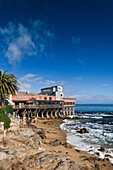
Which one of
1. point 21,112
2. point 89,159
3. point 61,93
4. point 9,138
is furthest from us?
point 61,93

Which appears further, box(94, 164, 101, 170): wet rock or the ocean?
the ocean

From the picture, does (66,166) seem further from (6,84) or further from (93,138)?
(6,84)

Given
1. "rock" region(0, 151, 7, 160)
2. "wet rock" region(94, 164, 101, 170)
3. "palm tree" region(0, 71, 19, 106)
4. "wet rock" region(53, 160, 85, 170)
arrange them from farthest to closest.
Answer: "palm tree" region(0, 71, 19, 106) < "wet rock" region(94, 164, 101, 170) < "rock" region(0, 151, 7, 160) < "wet rock" region(53, 160, 85, 170)

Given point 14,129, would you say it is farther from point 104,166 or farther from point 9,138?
point 104,166

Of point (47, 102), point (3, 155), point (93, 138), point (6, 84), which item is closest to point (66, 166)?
point (3, 155)

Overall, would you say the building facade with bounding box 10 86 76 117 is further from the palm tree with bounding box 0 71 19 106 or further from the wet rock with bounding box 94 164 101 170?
the wet rock with bounding box 94 164 101 170

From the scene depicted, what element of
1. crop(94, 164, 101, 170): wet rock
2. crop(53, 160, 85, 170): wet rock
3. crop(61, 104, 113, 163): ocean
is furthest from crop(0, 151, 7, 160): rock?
crop(61, 104, 113, 163): ocean

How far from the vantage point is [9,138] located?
2183 cm

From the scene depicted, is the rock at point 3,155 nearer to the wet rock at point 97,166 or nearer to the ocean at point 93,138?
the wet rock at point 97,166

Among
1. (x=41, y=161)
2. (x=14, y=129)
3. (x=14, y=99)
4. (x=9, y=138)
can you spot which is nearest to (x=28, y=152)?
(x=41, y=161)

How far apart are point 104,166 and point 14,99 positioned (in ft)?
143

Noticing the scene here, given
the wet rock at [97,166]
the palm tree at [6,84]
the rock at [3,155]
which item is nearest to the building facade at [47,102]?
the palm tree at [6,84]

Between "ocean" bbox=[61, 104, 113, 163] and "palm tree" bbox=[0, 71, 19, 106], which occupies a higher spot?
"palm tree" bbox=[0, 71, 19, 106]

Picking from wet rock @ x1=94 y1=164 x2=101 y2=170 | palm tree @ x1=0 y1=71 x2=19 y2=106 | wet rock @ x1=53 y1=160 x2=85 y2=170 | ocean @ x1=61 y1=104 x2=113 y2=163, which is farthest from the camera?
palm tree @ x1=0 y1=71 x2=19 y2=106
